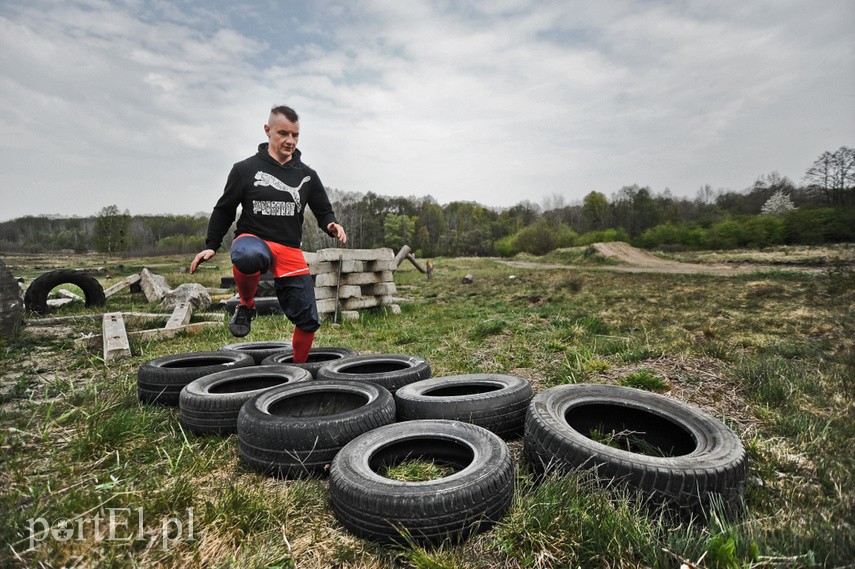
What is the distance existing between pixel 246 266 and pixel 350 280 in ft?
17.6

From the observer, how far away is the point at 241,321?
424 centimetres

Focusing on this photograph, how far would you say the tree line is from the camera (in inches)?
802

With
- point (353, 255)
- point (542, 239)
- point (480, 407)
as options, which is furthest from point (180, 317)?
point (542, 239)

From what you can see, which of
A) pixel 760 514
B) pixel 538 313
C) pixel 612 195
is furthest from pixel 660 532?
pixel 612 195

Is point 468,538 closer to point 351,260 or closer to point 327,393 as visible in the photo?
point 327,393

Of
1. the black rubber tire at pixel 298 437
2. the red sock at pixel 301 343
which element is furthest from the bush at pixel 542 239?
the black rubber tire at pixel 298 437

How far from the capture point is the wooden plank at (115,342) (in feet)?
17.2

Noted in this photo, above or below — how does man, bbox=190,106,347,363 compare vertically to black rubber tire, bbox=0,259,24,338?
above

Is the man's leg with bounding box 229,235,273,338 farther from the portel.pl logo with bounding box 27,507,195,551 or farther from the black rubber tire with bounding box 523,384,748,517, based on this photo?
the black rubber tire with bounding box 523,384,748,517

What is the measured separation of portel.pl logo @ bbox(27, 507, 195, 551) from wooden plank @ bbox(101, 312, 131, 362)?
165 inches

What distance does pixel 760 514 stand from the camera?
2.02 m

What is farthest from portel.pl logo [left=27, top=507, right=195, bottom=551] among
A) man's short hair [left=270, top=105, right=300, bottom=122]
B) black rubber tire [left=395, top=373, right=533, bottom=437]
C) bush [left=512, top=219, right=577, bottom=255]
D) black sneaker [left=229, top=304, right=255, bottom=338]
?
bush [left=512, top=219, right=577, bottom=255]

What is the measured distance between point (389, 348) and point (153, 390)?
3.34 metres

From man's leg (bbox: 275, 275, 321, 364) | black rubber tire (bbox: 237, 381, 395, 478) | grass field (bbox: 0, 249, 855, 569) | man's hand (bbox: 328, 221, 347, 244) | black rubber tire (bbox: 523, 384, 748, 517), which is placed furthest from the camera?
man's hand (bbox: 328, 221, 347, 244)
